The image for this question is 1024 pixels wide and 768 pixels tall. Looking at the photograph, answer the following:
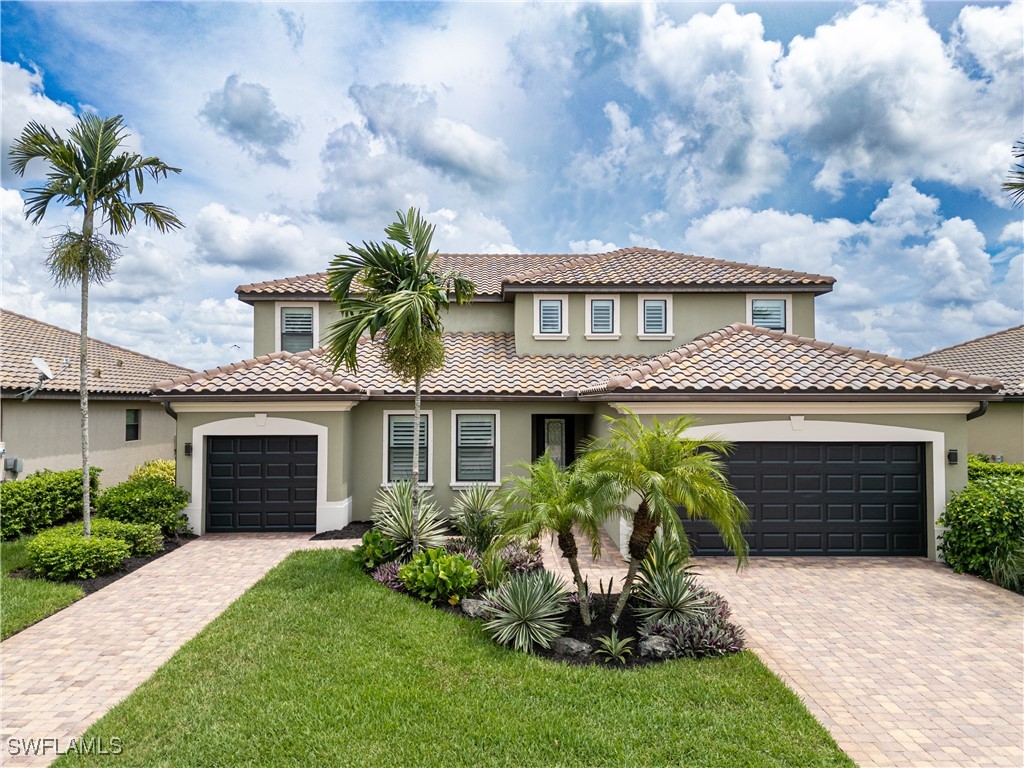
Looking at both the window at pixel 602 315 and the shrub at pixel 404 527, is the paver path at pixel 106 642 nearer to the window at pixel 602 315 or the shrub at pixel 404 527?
the shrub at pixel 404 527

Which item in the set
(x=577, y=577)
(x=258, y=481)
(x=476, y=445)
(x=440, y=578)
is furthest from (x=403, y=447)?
(x=577, y=577)

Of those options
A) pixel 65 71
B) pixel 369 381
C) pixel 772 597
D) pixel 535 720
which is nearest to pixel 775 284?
pixel 772 597

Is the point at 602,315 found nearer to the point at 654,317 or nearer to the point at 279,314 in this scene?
the point at 654,317

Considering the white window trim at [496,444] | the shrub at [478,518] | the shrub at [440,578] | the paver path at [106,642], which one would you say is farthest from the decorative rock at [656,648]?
the white window trim at [496,444]

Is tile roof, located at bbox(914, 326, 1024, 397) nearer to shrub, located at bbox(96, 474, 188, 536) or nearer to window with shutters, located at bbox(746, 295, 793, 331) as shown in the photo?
window with shutters, located at bbox(746, 295, 793, 331)

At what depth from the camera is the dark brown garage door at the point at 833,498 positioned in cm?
1097

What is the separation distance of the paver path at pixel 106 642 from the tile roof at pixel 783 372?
26.9 ft

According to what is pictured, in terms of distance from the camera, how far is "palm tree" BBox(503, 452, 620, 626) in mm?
6555

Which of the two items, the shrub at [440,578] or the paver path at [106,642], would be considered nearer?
the paver path at [106,642]

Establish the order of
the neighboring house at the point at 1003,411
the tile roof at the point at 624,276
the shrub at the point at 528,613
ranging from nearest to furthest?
the shrub at the point at 528,613 → the tile roof at the point at 624,276 → the neighboring house at the point at 1003,411

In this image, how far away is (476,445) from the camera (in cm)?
1371

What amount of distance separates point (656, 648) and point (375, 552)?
5222 mm

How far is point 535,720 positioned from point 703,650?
2.55 meters

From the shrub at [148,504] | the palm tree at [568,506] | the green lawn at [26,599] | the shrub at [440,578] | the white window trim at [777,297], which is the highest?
the white window trim at [777,297]
